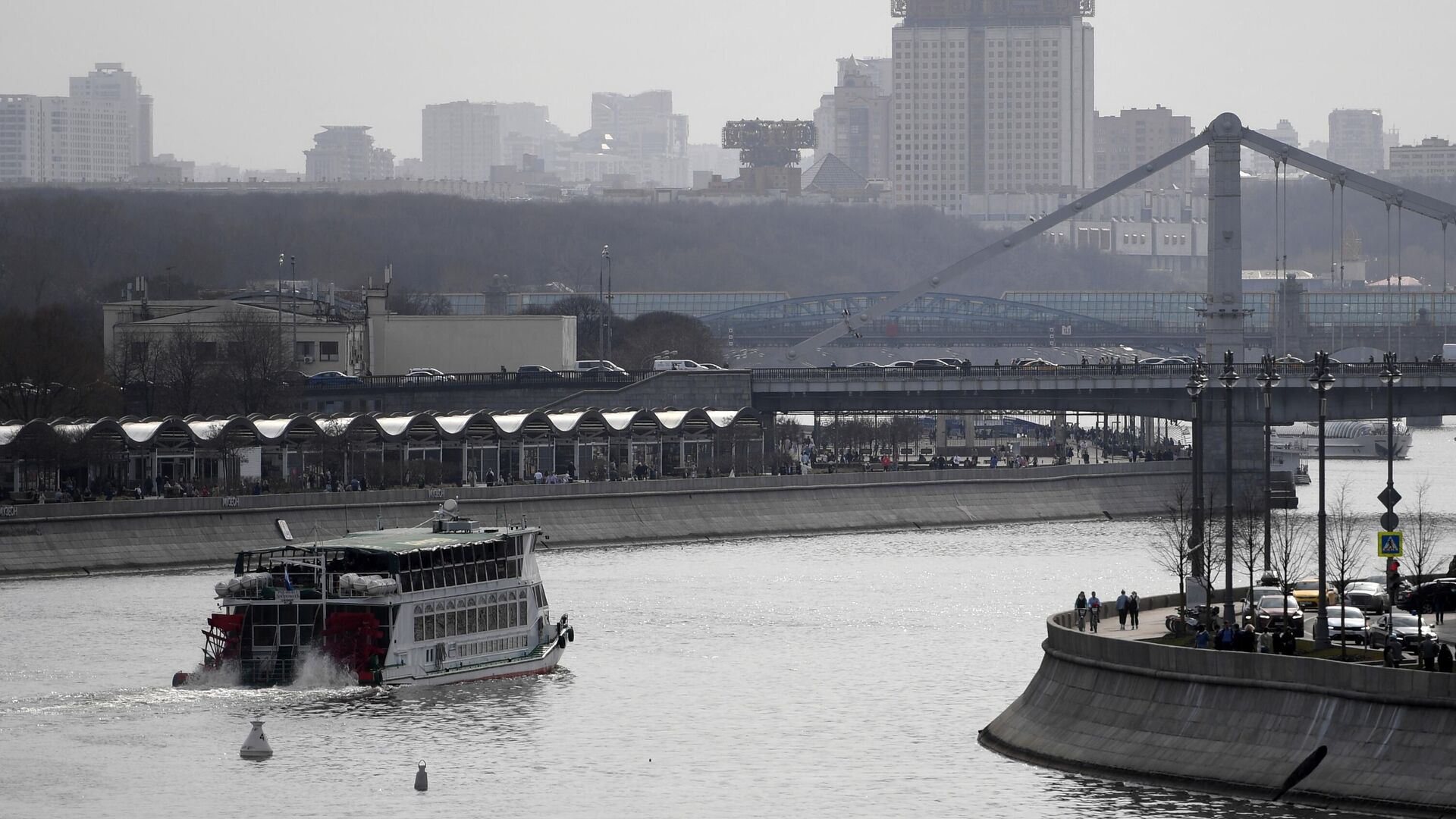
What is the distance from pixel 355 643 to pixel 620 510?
3595 centimetres

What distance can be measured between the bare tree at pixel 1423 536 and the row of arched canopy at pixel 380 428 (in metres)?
28.9

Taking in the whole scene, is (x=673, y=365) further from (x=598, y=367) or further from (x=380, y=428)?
(x=380, y=428)

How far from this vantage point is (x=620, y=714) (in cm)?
5109

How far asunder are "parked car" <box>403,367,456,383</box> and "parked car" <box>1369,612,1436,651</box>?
70.5 m

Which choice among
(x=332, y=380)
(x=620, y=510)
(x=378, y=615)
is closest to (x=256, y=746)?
(x=378, y=615)

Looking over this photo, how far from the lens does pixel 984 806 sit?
41062 mm

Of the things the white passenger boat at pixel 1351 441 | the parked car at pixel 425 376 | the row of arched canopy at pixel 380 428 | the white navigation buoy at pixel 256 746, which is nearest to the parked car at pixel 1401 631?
the white navigation buoy at pixel 256 746

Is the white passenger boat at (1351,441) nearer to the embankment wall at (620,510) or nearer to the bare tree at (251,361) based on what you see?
the embankment wall at (620,510)

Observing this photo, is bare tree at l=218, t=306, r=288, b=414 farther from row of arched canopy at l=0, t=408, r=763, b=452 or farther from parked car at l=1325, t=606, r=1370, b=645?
parked car at l=1325, t=606, r=1370, b=645

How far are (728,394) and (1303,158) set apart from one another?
46679 mm

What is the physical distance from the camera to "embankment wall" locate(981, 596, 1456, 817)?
3684 centimetres

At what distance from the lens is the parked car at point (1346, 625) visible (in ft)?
142

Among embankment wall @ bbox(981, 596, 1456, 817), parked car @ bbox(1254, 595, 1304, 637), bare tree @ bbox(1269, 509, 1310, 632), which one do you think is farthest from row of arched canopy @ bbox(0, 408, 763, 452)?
embankment wall @ bbox(981, 596, 1456, 817)

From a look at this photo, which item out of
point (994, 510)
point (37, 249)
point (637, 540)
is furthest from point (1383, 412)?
point (37, 249)
